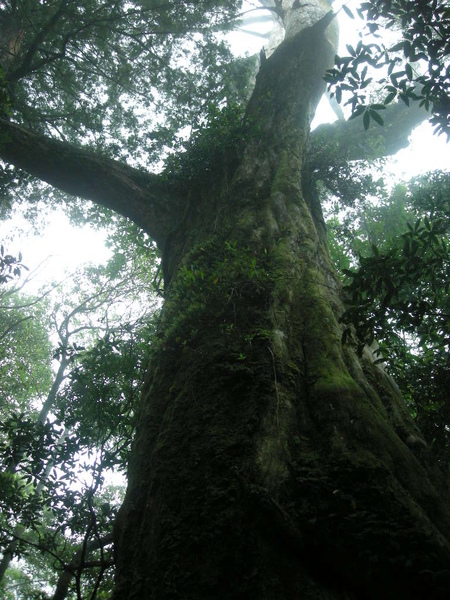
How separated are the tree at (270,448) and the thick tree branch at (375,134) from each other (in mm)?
5465

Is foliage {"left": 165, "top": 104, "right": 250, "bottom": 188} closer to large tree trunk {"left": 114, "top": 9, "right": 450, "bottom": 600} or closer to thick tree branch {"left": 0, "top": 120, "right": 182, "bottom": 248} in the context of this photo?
thick tree branch {"left": 0, "top": 120, "right": 182, "bottom": 248}

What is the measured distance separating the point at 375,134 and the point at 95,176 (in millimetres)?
7716

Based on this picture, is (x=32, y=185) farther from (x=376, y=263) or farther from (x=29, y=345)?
(x=376, y=263)

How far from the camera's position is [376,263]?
9.43ft

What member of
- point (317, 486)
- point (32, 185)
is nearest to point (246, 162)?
point (317, 486)

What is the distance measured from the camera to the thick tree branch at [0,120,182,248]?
666 cm

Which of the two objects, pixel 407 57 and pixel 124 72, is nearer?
pixel 407 57

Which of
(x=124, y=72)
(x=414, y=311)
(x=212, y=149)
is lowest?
(x=414, y=311)

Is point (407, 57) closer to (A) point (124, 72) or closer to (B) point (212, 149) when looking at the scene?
(B) point (212, 149)

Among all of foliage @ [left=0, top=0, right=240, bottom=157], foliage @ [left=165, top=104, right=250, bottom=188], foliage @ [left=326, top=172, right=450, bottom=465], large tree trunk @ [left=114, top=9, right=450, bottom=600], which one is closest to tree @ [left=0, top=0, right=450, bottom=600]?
large tree trunk @ [left=114, top=9, right=450, bottom=600]

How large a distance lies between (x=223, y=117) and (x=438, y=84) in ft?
11.9

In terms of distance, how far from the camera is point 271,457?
7.80 feet

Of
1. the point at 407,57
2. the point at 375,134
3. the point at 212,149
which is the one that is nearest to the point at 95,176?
the point at 212,149

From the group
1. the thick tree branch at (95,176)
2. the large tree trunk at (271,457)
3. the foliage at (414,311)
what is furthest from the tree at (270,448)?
the thick tree branch at (95,176)
